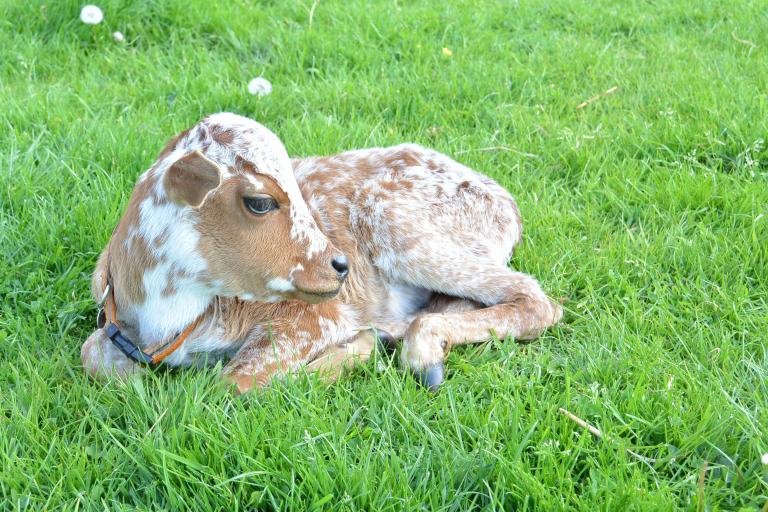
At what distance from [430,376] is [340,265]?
0.58 meters

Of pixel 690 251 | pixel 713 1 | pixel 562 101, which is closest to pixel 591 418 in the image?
pixel 690 251

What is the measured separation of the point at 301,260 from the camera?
3305 millimetres

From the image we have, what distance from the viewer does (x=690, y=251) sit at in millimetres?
4145

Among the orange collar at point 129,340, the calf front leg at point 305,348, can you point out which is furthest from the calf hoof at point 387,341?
the orange collar at point 129,340

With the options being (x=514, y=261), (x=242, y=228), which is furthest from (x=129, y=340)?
(x=514, y=261)

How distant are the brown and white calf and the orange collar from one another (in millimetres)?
24

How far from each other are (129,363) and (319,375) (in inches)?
32.5

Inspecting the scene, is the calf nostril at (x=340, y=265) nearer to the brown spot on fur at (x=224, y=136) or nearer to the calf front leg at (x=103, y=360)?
the brown spot on fur at (x=224, y=136)

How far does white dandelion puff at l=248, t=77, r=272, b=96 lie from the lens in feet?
18.5

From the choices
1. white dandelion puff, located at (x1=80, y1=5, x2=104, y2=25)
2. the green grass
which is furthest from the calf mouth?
white dandelion puff, located at (x1=80, y1=5, x2=104, y2=25)

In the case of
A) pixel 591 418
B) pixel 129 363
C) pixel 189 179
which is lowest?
pixel 129 363

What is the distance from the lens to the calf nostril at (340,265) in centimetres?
338

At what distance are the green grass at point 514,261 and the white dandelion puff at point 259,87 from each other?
0.06 meters

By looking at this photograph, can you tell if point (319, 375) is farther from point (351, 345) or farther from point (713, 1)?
point (713, 1)
